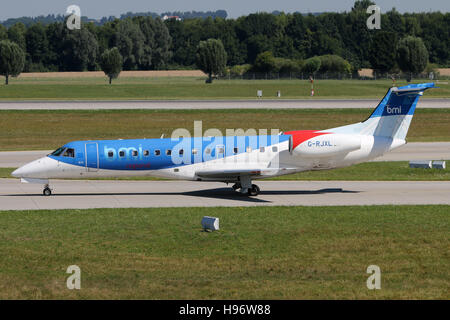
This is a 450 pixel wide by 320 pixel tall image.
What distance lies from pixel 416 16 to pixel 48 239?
16798 centimetres

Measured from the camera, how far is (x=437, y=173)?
3878 cm

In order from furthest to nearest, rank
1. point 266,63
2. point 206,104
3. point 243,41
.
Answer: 1. point 243,41
2. point 266,63
3. point 206,104

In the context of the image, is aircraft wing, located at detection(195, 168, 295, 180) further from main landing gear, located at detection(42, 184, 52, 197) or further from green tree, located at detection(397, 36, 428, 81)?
green tree, located at detection(397, 36, 428, 81)

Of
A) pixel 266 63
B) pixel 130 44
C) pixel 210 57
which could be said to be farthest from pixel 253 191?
pixel 130 44

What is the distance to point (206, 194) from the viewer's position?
1313 inches

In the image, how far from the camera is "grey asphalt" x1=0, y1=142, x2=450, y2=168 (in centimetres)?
4606

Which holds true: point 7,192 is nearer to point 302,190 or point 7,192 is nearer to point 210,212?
point 210,212

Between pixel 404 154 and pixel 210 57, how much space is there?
87.3m

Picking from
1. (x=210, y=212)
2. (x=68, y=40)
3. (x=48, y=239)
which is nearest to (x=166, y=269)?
(x=48, y=239)

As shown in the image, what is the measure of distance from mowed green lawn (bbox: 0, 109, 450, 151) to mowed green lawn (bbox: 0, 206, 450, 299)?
30980 mm

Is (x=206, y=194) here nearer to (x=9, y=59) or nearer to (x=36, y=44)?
(x=9, y=59)

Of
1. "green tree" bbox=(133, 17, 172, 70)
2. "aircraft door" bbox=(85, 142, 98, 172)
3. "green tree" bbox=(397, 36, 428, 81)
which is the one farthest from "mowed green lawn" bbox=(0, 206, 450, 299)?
"green tree" bbox=(133, 17, 172, 70)

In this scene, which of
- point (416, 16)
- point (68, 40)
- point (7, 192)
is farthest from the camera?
point (416, 16)

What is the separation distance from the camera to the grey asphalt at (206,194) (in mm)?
30453
